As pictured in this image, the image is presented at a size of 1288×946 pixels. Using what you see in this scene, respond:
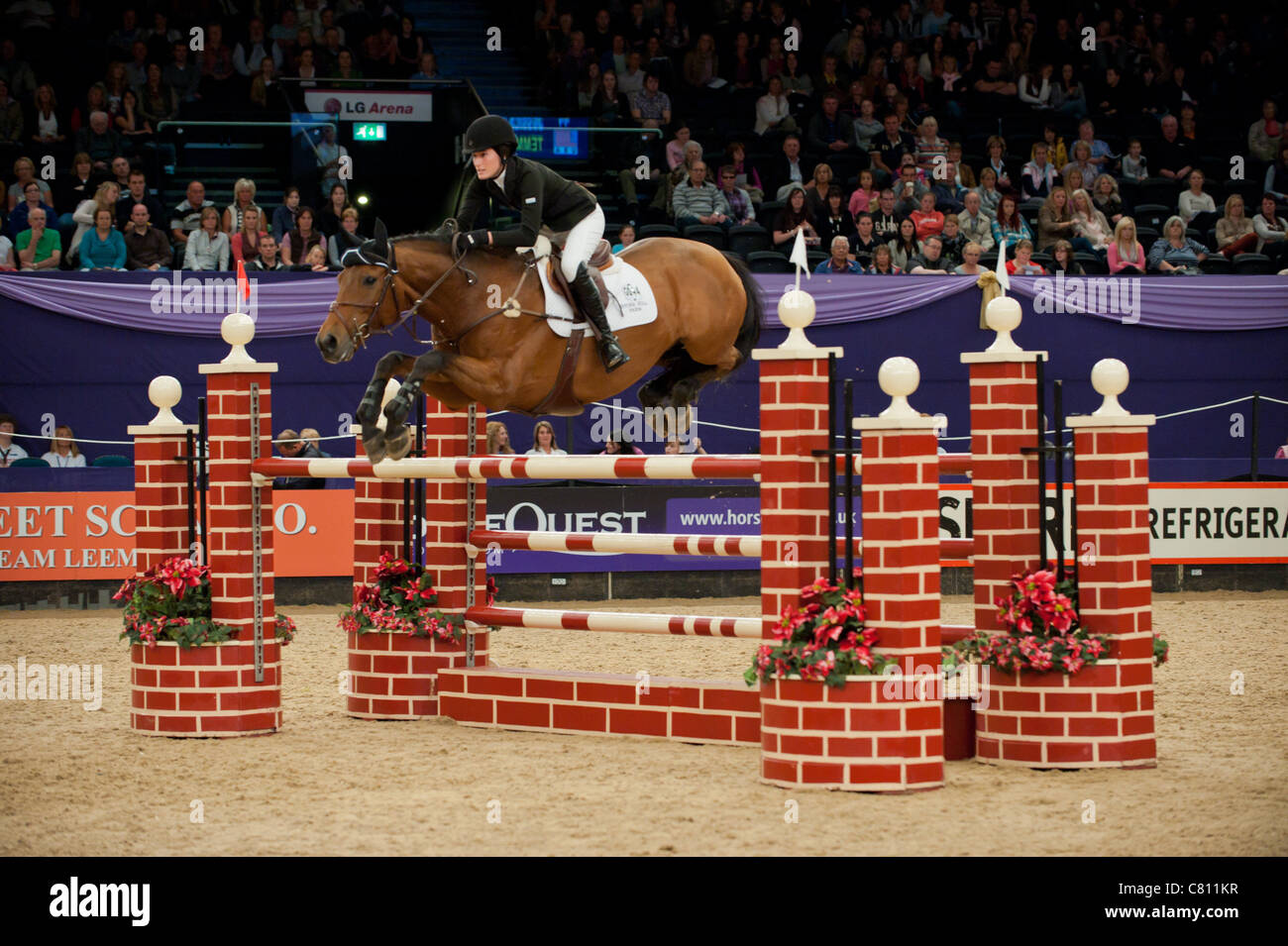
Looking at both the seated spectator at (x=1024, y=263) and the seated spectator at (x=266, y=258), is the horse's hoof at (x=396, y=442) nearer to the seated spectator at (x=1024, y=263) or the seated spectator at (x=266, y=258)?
the seated spectator at (x=266, y=258)

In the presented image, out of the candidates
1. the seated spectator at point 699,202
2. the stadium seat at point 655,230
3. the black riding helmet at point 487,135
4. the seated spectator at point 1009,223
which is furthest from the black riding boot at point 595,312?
the seated spectator at point 1009,223

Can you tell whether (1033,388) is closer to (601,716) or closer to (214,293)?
(601,716)

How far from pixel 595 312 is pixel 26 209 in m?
8.24

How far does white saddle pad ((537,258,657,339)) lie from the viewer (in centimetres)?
628

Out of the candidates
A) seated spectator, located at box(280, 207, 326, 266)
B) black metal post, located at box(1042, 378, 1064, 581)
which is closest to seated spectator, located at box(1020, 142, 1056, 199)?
seated spectator, located at box(280, 207, 326, 266)

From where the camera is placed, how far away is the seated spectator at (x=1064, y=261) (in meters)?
13.8

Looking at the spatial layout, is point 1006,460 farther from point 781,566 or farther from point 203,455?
point 203,455

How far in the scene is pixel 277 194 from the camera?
14055 millimetres

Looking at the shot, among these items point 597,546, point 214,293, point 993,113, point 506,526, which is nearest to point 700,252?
point 597,546

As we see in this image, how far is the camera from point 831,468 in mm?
5418

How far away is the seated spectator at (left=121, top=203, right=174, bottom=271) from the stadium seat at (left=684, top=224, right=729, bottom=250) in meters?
4.65

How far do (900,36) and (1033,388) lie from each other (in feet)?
41.7

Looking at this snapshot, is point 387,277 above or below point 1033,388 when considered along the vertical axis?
above

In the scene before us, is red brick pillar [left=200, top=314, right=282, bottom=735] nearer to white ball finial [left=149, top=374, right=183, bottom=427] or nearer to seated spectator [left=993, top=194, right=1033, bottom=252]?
white ball finial [left=149, top=374, right=183, bottom=427]
